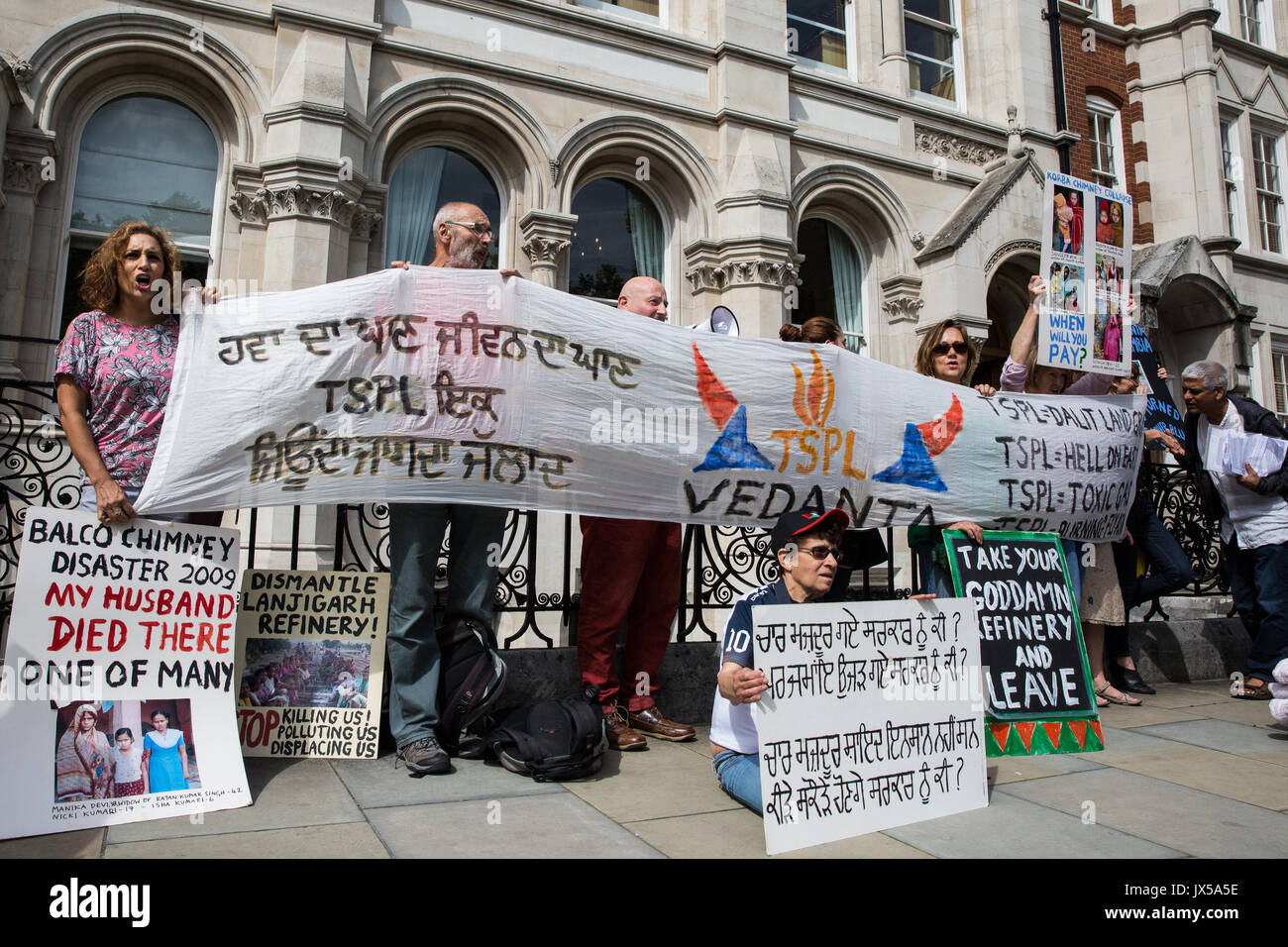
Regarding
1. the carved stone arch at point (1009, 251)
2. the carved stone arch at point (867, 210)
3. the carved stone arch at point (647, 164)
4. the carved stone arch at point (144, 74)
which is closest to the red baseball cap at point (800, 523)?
the carved stone arch at point (647, 164)

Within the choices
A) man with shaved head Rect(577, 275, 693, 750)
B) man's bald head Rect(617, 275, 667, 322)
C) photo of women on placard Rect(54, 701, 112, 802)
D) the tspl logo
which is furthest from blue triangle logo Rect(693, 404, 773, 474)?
photo of women on placard Rect(54, 701, 112, 802)

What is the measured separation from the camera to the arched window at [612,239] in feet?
36.4

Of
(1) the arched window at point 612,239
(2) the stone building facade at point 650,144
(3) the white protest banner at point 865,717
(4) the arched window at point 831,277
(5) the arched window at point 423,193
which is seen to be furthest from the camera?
(4) the arched window at point 831,277

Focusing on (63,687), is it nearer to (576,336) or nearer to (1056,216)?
(576,336)

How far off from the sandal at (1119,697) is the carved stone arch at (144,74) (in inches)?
373

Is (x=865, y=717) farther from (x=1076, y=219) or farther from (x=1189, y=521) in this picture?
(x=1189, y=521)

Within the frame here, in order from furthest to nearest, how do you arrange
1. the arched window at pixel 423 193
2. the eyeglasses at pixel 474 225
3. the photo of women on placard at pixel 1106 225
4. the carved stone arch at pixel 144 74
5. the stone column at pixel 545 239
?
the arched window at pixel 423 193 → the stone column at pixel 545 239 → the carved stone arch at pixel 144 74 → the photo of women on placard at pixel 1106 225 → the eyeglasses at pixel 474 225

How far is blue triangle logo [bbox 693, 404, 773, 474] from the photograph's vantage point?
4.20m

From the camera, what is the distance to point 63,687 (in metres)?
2.99

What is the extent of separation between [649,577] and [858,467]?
1268mm

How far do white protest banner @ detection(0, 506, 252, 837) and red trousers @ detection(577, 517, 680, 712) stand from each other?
160 cm

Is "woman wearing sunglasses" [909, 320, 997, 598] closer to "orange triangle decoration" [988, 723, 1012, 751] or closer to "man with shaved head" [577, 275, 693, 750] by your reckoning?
"orange triangle decoration" [988, 723, 1012, 751]

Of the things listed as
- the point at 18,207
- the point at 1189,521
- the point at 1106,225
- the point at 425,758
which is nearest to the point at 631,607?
the point at 425,758

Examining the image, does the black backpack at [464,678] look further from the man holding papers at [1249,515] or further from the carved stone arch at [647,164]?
the carved stone arch at [647,164]
